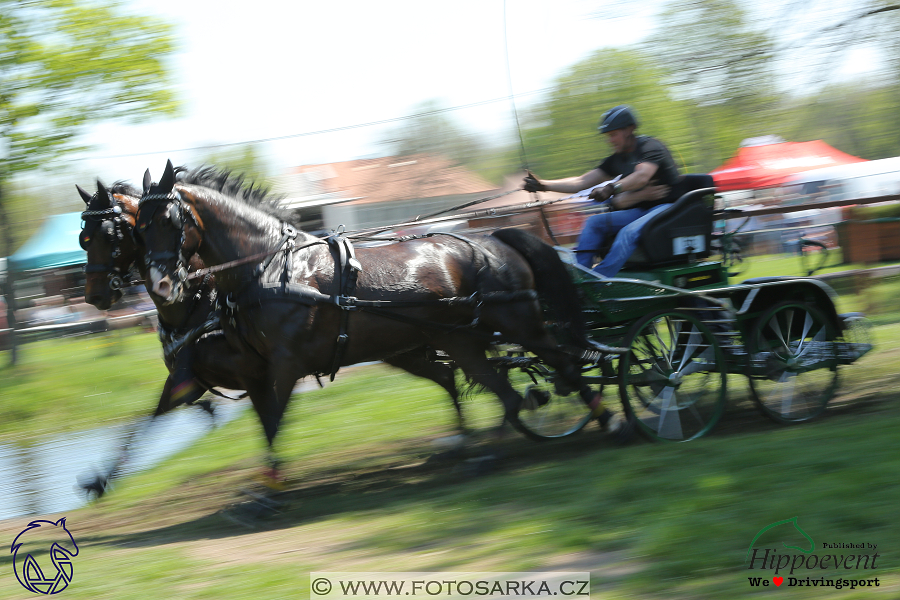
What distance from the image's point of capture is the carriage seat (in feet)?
18.5

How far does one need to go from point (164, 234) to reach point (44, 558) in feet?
6.61

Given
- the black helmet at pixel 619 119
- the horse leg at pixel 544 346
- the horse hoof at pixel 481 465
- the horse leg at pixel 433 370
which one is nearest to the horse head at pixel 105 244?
the horse leg at pixel 433 370

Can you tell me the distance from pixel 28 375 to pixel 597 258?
30.9 feet

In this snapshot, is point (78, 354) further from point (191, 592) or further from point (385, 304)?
point (191, 592)

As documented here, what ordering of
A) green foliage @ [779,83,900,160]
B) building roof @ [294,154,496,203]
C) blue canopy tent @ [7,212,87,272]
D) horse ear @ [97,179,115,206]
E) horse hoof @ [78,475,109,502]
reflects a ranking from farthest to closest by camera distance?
blue canopy tent @ [7,212,87,272], building roof @ [294,154,496,203], green foliage @ [779,83,900,160], horse hoof @ [78,475,109,502], horse ear @ [97,179,115,206]

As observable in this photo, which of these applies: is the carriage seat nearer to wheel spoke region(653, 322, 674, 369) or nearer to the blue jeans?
the blue jeans

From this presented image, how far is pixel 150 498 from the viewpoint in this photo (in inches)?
229

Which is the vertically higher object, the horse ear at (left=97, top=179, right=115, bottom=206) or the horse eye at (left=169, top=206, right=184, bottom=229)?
the horse ear at (left=97, top=179, right=115, bottom=206)

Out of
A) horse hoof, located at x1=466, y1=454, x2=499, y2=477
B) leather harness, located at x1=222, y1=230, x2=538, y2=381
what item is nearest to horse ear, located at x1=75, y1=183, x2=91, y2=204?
leather harness, located at x1=222, y1=230, x2=538, y2=381

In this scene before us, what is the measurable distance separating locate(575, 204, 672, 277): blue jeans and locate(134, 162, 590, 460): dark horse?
32 cm

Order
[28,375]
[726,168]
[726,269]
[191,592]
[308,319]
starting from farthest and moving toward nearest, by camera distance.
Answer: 1. [726,168]
2. [28,375]
3. [726,269]
4. [308,319]
5. [191,592]

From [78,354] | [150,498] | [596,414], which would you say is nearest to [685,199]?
[596,414]

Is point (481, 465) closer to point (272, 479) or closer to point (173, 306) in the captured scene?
point (272, 479)

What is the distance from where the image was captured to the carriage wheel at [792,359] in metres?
5.76
